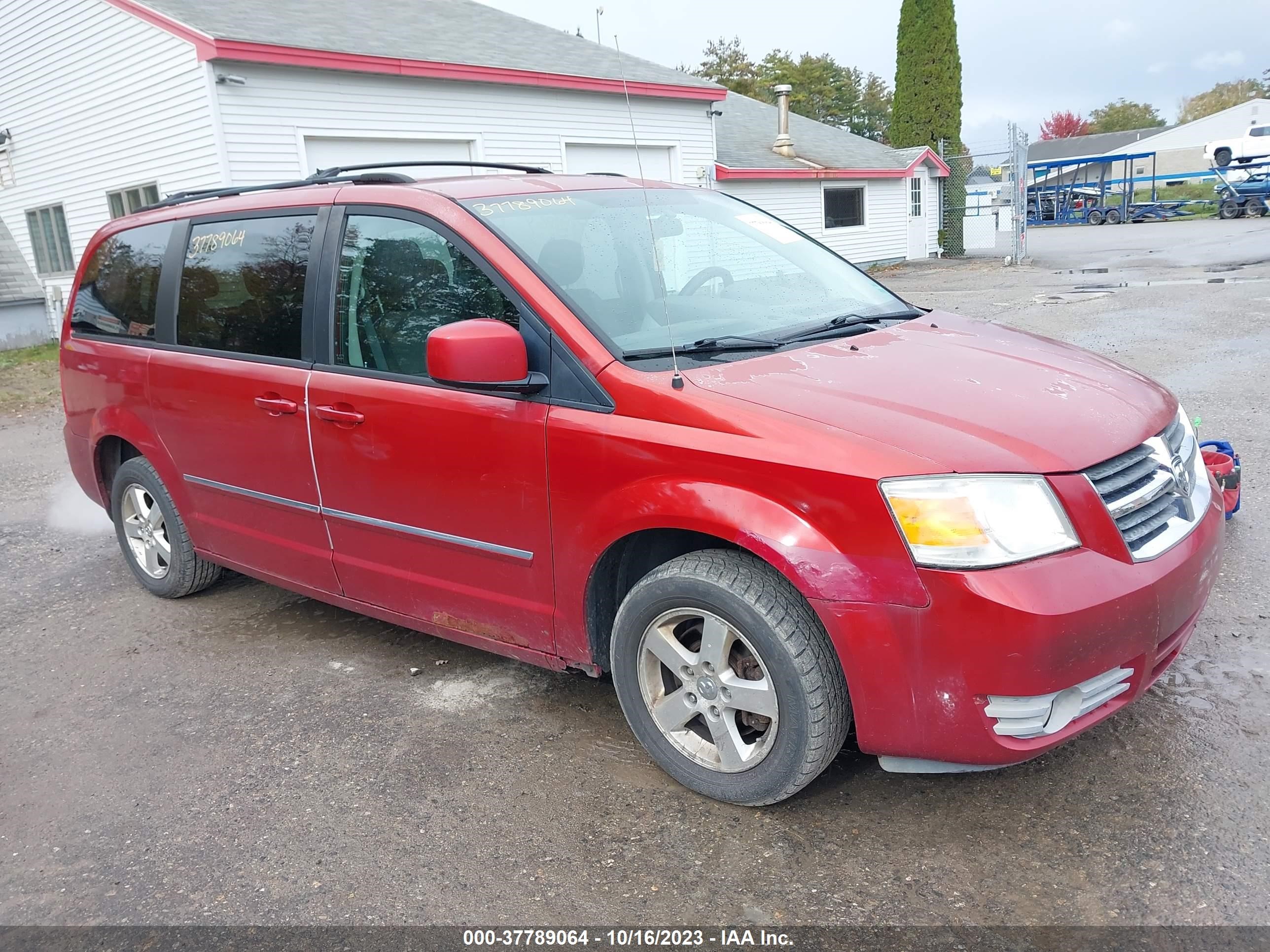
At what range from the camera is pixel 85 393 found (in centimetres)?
499

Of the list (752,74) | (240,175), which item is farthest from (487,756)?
(752,74)

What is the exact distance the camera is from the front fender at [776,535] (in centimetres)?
248

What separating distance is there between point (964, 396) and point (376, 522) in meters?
2.08

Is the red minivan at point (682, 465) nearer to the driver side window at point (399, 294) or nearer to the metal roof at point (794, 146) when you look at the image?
the driver side window at point (399, 294)

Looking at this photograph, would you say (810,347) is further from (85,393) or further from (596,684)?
(85,393)

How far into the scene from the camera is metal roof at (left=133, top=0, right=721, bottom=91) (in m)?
12.7

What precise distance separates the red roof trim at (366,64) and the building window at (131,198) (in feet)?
7.17

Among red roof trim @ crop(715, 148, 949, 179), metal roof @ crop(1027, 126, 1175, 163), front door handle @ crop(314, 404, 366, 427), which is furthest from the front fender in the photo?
metal roof @ crop(1027, 126, 1175, 163)

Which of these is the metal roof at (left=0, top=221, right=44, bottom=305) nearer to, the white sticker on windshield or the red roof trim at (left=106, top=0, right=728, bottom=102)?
the red roof trim at (left=106, top=0, right=728, bottom=102)

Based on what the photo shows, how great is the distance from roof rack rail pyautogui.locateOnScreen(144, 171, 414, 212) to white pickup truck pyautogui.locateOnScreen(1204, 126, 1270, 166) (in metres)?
40.4

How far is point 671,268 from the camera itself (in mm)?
3559

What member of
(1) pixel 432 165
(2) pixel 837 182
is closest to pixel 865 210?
(2) pixel 837 182

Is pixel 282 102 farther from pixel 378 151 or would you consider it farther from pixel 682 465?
pixel 682 465

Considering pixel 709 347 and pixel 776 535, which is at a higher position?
pixel 709 347
